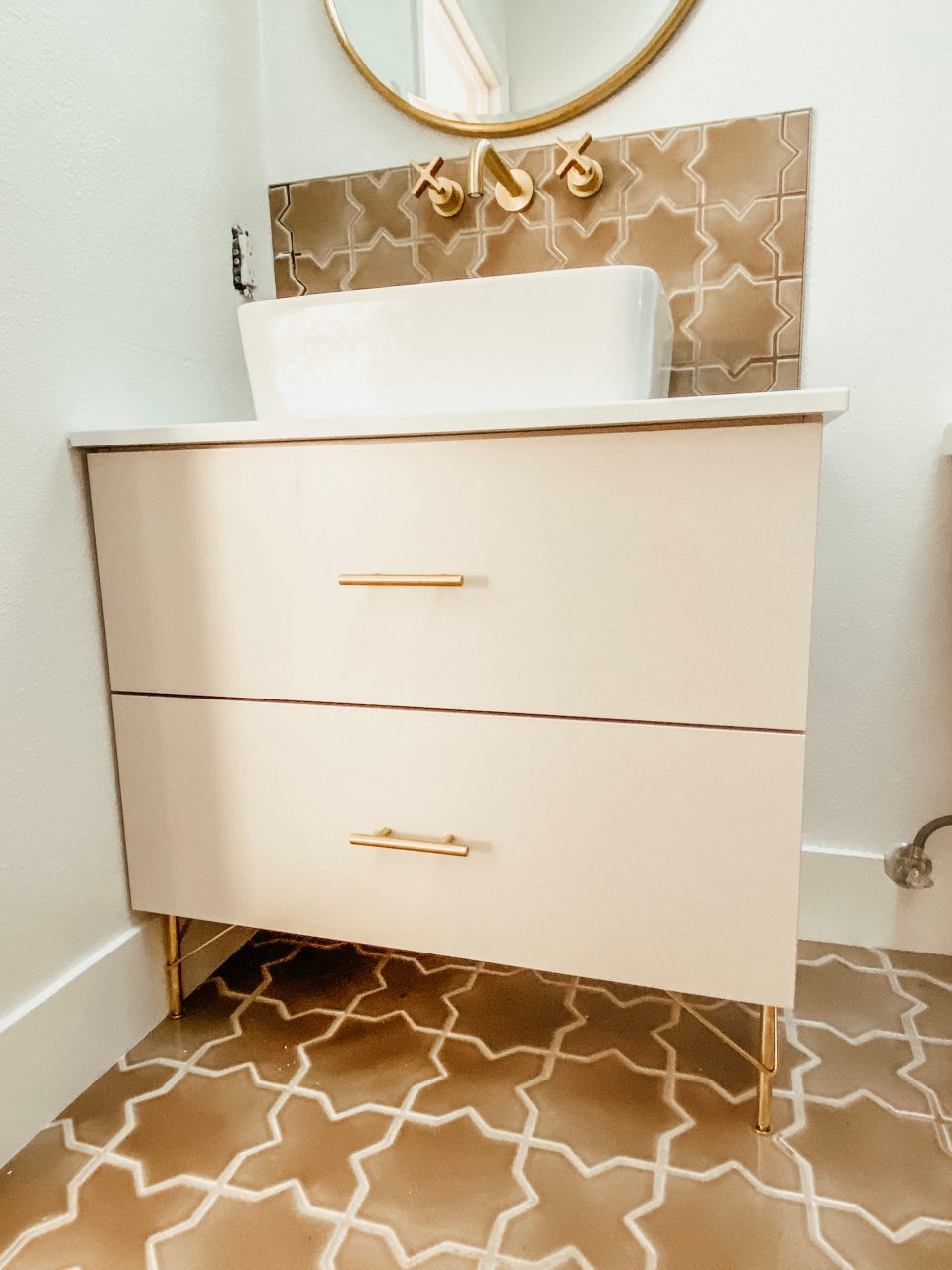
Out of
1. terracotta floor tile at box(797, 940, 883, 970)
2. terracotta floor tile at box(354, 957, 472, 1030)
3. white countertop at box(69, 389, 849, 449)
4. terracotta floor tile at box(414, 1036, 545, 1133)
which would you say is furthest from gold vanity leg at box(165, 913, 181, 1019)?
terracotta floor tile at box(797, 940, 883, 970)

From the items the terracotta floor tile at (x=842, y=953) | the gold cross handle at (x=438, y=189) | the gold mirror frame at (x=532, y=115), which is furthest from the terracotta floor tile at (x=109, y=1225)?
the gold mirror frame at (x=532, y=115)

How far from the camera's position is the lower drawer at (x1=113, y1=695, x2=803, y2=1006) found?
2.49 feet

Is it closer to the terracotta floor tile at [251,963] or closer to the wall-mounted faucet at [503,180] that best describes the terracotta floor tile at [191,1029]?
the terracotta floor tile at [251,963]

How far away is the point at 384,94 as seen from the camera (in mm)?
1211

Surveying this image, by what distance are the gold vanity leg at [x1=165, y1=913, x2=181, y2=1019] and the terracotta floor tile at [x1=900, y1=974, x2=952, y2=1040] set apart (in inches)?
36.5

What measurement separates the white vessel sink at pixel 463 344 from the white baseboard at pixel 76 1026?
0.66 meters

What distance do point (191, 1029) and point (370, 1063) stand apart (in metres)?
0.25

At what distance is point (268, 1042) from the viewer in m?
0.99

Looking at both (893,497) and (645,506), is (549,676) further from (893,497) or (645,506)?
(893,497)

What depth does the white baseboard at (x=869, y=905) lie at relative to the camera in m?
1.16

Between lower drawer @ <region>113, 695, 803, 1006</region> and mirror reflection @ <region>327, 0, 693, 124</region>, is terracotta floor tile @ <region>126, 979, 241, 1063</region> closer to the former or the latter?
lower drawer @ <region>113, 695, 803, 1006</region>

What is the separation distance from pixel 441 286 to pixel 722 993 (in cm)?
76

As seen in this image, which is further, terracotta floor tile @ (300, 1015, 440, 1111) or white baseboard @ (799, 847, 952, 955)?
white baseboard @ (799, 847, 952, 955)

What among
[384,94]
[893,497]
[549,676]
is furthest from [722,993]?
[384,94]
